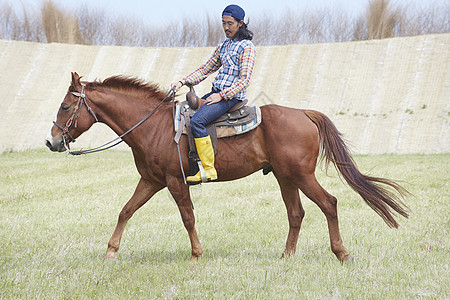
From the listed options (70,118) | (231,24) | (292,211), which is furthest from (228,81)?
(70,118)

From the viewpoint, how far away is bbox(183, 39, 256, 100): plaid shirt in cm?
559

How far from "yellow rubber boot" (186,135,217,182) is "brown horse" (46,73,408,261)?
15 centimetres

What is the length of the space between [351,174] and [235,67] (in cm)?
194

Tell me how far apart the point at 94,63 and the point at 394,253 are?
2535 cm

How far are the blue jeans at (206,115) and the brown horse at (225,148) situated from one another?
264 millimetres

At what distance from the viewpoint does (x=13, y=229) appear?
731 centimetres

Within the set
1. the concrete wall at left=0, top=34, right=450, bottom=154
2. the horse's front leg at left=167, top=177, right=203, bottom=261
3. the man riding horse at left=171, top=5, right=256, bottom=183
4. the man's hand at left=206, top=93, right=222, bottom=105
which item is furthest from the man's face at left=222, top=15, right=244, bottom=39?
the concrete wall at left=0, top=34, right=450, bottom=154

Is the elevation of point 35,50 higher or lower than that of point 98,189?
lower

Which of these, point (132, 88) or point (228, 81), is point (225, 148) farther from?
point (132, 88)

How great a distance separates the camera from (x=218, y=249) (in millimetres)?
6336

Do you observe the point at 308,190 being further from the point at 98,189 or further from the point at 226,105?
the point at 98,189

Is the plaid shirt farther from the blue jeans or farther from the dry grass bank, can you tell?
the dry grass bank

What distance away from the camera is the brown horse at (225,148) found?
18.5 feet

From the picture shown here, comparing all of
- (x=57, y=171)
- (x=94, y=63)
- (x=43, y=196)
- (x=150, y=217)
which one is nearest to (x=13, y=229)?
(x=150, y=217)
